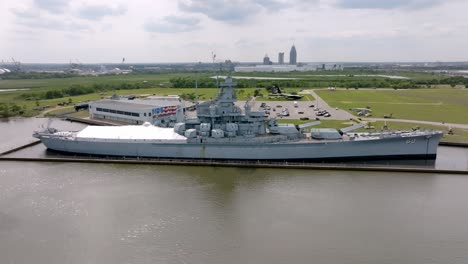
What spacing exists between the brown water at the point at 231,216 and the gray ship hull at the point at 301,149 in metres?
2.23

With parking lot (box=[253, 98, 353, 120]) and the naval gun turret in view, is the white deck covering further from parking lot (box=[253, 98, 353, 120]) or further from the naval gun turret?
parking lot (box=[253, 98, 353, 120])

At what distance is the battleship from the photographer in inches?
1130

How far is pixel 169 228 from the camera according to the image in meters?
18.0

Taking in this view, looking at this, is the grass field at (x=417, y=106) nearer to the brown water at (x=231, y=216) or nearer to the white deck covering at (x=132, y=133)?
the brown water at (x=231, y=216)

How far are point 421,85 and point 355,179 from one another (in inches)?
3445

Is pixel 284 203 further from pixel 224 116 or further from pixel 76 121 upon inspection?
pixel 76 121

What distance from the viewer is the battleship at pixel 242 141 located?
94.2 feet

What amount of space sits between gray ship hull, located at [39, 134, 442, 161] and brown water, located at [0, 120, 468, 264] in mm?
2227

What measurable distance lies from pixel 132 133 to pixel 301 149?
1676 cm

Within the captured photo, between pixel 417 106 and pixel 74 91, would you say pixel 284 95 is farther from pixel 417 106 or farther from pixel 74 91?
pixel 74 91

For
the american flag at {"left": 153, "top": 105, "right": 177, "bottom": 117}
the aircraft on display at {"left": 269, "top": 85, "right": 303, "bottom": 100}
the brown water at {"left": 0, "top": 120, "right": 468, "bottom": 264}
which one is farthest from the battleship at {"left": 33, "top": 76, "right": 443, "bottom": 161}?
the aircraft on display at {"left": 269, "top": 85, "right": 303, "bottom": 100}

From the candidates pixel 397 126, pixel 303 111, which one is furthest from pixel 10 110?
pixel 397 126

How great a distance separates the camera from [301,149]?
1127 inches

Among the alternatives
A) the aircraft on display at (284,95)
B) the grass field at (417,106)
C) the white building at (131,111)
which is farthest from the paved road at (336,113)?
the white building at (131,111)
